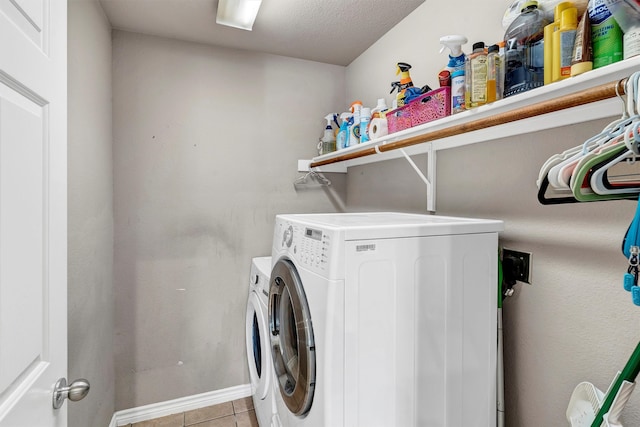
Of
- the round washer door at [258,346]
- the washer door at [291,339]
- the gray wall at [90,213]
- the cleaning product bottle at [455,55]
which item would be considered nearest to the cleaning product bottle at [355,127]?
the cleaning product bottle at [455,55]

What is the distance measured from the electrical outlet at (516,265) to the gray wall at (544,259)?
0.08 ft

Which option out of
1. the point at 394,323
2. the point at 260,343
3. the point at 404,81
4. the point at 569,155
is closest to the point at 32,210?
the point at 394,323

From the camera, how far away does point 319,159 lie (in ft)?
7.48

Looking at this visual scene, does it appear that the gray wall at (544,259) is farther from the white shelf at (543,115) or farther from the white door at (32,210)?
the white door at (32,210)

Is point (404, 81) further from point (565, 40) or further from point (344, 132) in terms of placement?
point (565, 40)

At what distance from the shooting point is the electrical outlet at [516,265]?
3.96 ft

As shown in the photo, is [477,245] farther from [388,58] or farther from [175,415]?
[175,415]

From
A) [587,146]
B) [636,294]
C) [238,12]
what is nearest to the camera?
[636,294]

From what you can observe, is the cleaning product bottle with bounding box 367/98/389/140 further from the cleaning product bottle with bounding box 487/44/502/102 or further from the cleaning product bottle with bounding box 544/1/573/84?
the cleaning product bottle with bounding box 544/1/573/84

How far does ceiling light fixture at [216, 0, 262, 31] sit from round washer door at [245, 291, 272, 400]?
1613mm

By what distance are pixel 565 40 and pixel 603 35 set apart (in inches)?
3.2

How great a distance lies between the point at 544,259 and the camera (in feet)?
3.80

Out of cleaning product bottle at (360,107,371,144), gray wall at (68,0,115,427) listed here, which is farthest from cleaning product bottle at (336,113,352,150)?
gray wall at (68,0,115,427)

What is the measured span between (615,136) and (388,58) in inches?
66.8
